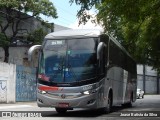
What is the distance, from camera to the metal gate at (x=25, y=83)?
32.6 metres

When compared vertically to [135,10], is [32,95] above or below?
below

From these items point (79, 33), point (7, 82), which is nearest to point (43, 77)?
point (79, 33)

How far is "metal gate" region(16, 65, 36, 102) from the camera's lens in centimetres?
3258

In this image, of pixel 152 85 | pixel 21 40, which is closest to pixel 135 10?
pixel 21 40

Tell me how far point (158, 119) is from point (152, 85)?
69130mm

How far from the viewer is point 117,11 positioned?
50.0 feet

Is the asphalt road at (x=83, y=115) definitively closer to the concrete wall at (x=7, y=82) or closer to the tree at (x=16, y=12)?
the concrete wall at (x=7, y=82)

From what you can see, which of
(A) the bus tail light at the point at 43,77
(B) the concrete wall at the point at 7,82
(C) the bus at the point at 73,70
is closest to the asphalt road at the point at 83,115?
(C) the bus at the point at 73,70

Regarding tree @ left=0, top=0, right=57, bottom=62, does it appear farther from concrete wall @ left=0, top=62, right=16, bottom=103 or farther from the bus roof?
the bus roof

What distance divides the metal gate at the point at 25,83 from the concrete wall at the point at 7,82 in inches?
32.6

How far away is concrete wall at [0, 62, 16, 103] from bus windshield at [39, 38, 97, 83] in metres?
13.8

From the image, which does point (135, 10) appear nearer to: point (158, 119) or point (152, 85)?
point (158, 119)

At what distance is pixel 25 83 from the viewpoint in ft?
111

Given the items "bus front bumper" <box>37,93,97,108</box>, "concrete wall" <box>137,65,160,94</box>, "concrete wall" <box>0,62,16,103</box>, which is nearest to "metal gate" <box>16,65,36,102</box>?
"concrete wall" <box>0,62,16,103</box>
